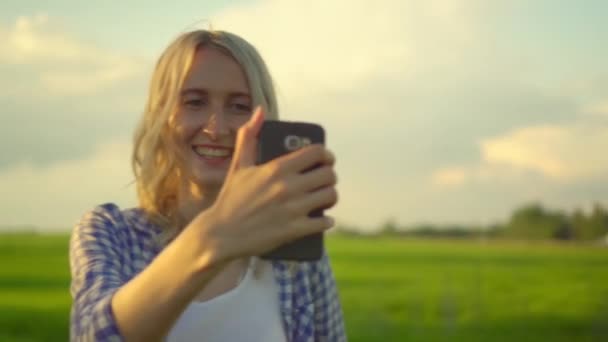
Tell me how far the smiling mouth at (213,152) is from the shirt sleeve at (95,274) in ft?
0.46

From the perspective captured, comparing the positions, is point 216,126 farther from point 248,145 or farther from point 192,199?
point 248,145

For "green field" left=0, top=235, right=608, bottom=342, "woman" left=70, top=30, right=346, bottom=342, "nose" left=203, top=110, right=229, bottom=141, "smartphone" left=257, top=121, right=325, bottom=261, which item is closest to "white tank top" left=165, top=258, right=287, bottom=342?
"woman" left=70, top=30, right=346, bottom=342

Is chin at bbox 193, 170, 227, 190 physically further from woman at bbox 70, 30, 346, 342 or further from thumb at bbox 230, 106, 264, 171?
thumb at bbox 230, 106, 264, 171

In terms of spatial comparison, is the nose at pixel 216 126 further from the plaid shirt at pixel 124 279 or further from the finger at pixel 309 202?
the finger at pixel 309 202

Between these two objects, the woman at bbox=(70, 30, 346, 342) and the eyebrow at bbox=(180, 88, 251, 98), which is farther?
the eyebrow at bbox=(180, 88, 251, 98)

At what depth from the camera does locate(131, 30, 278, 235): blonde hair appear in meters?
1.25

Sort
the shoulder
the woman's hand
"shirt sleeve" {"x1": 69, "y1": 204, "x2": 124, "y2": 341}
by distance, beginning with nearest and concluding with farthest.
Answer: the woman's hand < "shirt sleeve" {"x1": 69, "y1": 204, "x2": 124, "y2": 341} < the shoulder

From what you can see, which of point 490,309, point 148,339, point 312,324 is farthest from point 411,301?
point 148,339

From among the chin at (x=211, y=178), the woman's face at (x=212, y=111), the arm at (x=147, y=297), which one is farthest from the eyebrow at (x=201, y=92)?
the arm at (x=147, y=297)

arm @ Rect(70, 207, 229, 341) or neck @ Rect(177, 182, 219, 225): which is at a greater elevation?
neck @ Rect(177, 182, 219, 225)

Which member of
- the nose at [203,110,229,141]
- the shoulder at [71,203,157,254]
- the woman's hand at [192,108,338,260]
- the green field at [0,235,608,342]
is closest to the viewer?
the woman's hand at [192,108,338,260]

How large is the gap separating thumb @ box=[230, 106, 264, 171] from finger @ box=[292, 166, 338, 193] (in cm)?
5

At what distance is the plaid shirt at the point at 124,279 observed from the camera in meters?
0.84

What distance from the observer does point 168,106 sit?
1276 millimetres
